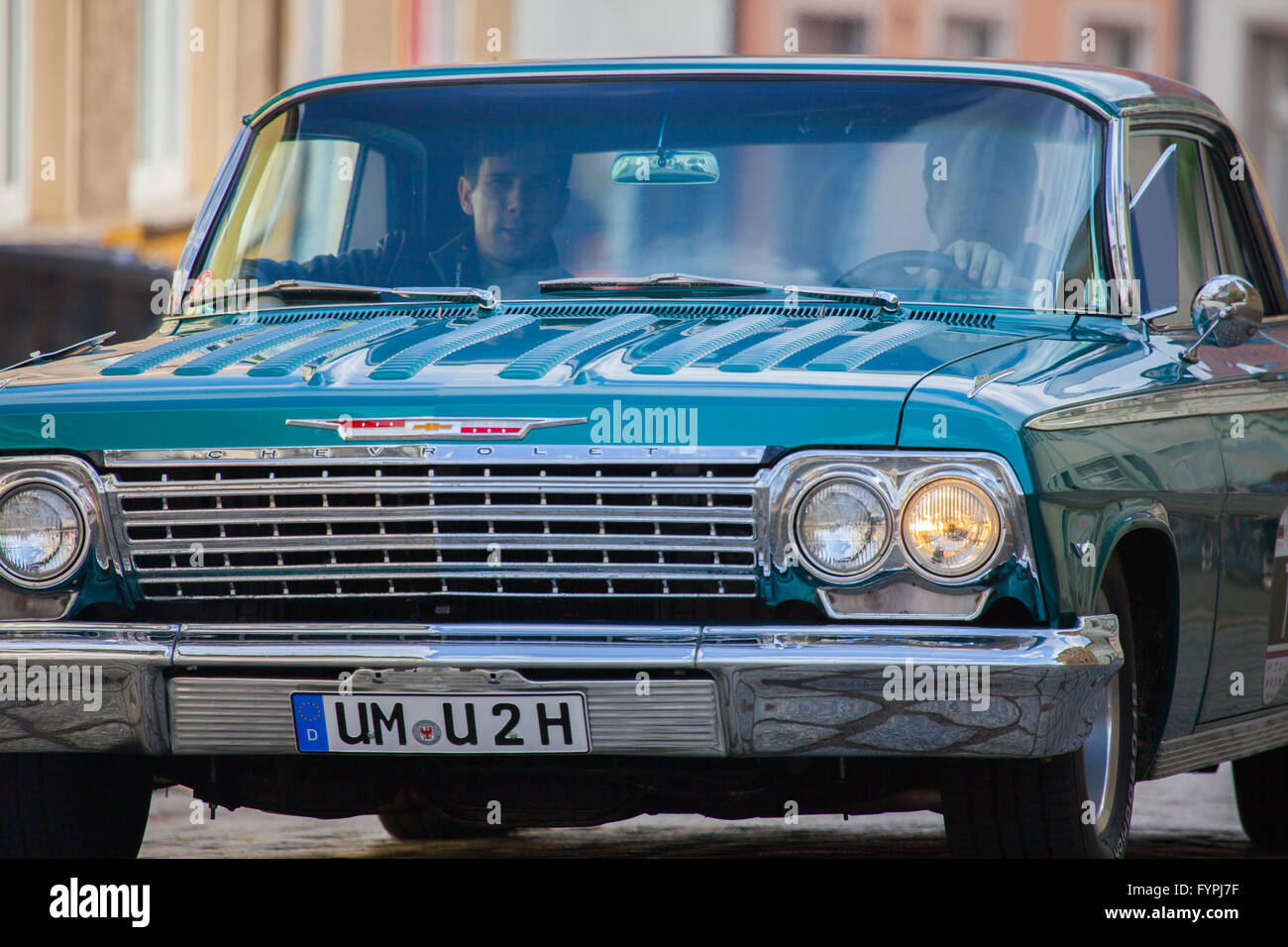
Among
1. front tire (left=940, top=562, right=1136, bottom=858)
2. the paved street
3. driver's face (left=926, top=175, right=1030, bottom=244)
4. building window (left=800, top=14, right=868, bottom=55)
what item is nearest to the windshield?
driver's face (left=926, top=175, right=1030, bottom=244)

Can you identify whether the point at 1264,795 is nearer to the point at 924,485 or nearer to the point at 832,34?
the point at 924,485

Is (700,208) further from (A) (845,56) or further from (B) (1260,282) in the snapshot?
(B) (1260,282)

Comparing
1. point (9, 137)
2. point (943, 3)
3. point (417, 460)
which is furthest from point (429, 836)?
point (943, 3)

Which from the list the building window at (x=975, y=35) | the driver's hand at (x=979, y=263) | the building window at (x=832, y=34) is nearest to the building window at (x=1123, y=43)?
the building window at (x=975, y=35)

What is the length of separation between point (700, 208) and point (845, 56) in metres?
0.65

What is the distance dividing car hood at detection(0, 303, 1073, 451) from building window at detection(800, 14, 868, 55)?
18016 millimetres

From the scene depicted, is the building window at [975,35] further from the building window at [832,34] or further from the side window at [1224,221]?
the side window at [1224,221]

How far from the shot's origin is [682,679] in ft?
14.6

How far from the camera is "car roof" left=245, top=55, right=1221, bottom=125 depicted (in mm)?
5969

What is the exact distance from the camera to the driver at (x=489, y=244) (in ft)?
19.1

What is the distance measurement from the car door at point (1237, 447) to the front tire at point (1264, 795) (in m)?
1.06

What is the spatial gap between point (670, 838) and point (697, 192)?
2.44m

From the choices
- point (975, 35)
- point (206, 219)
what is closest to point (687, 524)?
point (206, 219)

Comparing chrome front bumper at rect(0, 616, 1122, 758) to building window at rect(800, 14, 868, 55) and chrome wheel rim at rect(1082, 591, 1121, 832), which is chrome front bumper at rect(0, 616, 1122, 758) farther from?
building window at rect(800, 14, 868, 55)
